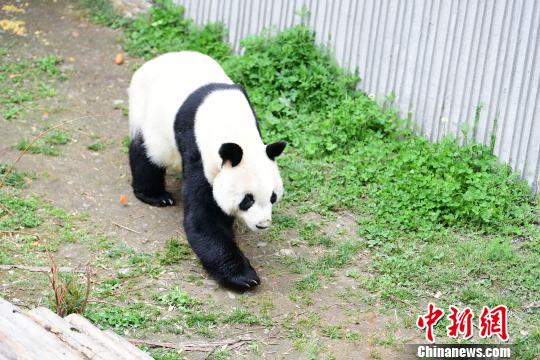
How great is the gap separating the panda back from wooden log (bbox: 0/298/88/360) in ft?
8.97

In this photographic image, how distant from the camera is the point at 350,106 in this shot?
322 inches

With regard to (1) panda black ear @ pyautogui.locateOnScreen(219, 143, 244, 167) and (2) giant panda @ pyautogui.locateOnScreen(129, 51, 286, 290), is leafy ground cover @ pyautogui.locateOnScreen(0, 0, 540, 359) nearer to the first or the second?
(2) giant panda @ pyautogui.locateOnScreen(129, 51, 286, 290)

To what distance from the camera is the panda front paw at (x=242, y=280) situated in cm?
616

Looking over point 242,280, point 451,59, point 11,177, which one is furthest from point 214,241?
point 451,59

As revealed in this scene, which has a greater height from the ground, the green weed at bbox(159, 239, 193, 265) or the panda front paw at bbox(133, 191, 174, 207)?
the panda front paw at bbox(133, 191, 174, 207)

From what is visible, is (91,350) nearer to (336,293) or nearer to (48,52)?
(336,293)

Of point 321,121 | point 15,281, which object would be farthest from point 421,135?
point 15,281

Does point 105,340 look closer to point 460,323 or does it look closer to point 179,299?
point 179,299

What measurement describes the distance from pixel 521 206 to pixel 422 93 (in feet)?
4.99

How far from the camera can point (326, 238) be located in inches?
272

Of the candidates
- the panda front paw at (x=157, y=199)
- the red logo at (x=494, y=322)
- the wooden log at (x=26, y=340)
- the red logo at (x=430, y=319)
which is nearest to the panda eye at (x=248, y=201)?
the red logo at (x=430, y=319)

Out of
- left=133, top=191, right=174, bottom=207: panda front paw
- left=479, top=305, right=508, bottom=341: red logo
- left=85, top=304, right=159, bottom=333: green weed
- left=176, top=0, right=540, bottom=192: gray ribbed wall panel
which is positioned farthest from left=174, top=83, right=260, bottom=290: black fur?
left=176, top=0, right=540, bottom=192: gray ribbed wall panel

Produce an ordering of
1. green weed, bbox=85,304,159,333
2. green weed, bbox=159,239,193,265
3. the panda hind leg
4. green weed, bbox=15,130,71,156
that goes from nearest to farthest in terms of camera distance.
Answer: green weed, bbox=85,304,159,333
green weed, bbox=159,239,193,265
the panda hind leg
green weed, bbox=15,130,71,156

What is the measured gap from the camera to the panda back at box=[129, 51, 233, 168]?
6.94 metres
